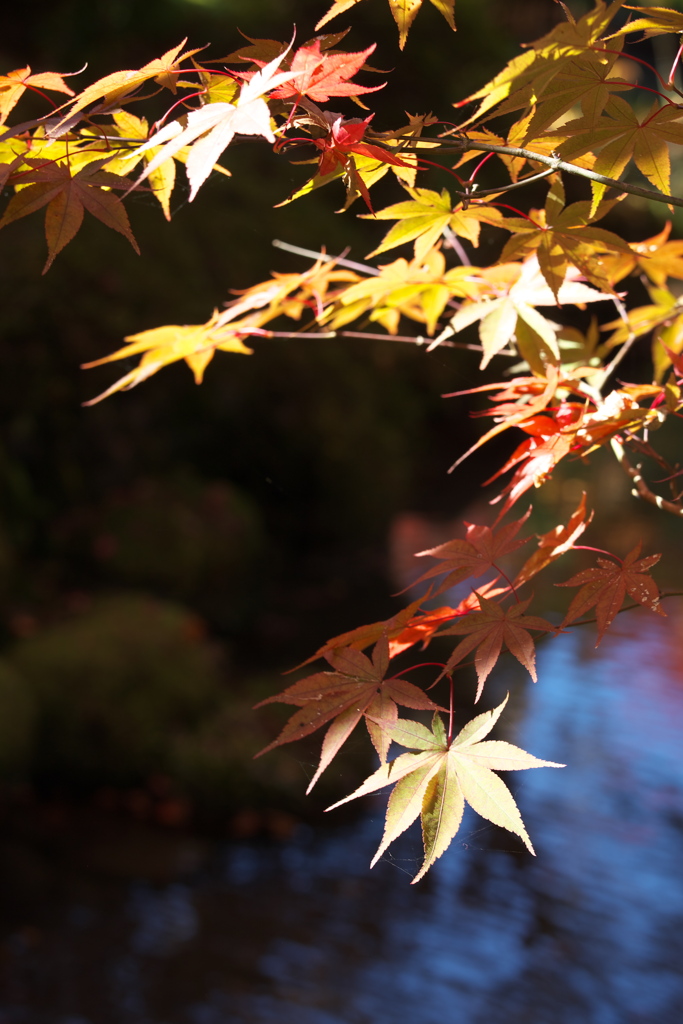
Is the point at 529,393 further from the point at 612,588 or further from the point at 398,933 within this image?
the point at 398,933

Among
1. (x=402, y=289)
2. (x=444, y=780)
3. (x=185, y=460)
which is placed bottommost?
(x=185, y=460)

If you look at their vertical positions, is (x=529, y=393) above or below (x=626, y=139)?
below

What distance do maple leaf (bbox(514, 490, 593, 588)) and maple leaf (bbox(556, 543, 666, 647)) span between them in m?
0.02

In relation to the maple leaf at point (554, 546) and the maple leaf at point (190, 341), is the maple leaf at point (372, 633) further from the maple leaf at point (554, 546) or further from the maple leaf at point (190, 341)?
the maple leaf at point (190, 341)

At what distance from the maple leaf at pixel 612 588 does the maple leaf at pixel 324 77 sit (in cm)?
34

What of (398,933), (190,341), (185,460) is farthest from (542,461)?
(185,460)

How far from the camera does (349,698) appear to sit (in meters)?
0.58

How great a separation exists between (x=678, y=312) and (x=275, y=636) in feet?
9.59

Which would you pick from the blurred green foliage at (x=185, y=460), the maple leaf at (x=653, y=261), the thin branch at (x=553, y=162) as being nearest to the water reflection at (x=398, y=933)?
the blurred green foliage at (x=185, y=460)

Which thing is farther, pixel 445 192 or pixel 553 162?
pixel 445 192

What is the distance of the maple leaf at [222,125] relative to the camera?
18.3 inches

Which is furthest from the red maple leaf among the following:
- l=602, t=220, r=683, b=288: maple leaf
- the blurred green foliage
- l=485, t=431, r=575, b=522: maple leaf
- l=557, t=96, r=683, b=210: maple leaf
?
the blurred green foliage

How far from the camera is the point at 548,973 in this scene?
6.78 feet

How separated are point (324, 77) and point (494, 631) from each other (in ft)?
1.21
